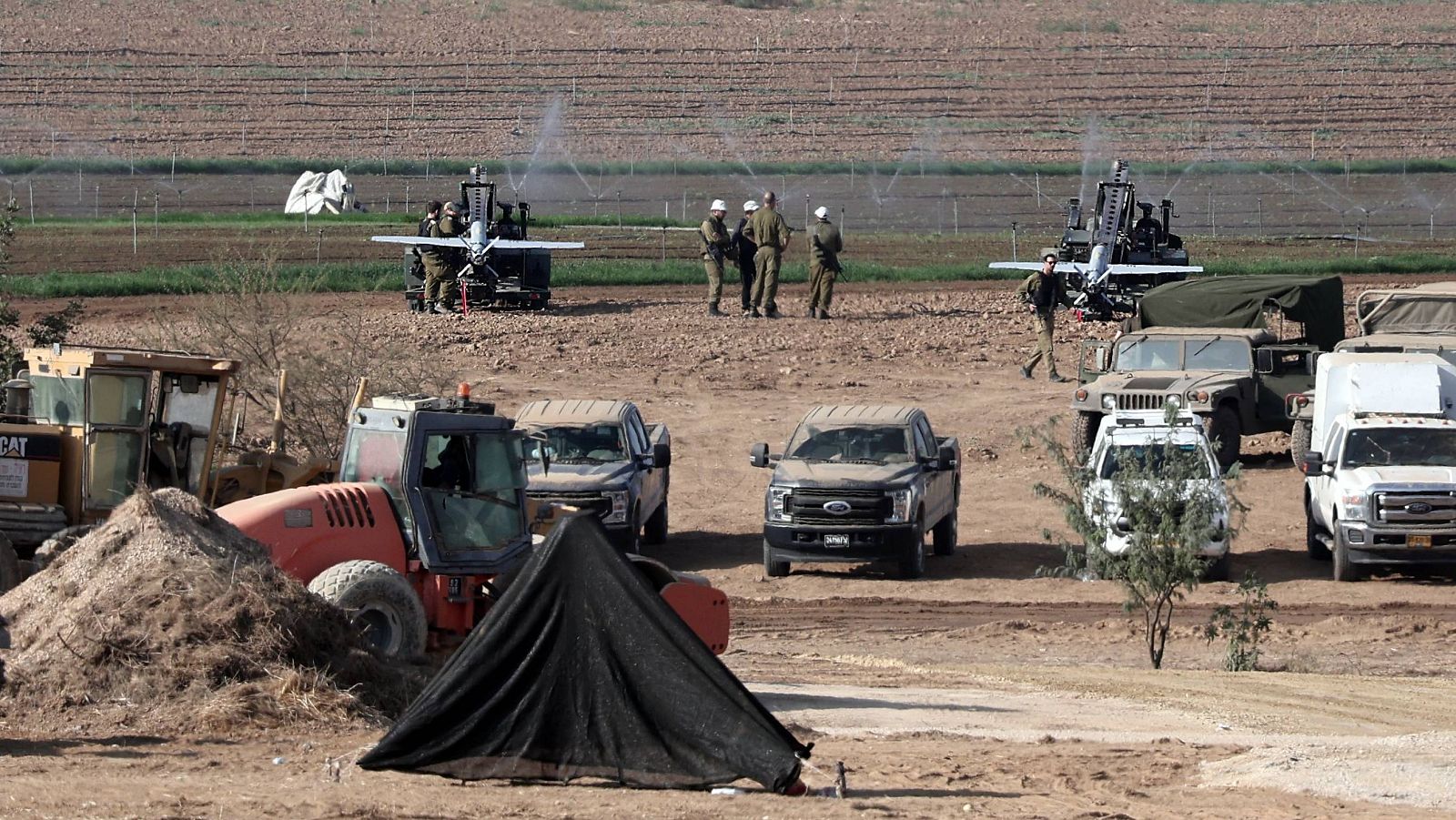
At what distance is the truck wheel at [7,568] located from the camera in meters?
14.9

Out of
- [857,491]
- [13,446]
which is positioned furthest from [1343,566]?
[13,446]

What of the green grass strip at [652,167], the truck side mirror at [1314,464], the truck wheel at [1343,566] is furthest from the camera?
the green grass strip at [652,167]

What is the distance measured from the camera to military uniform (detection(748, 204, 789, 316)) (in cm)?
Answer: 3400

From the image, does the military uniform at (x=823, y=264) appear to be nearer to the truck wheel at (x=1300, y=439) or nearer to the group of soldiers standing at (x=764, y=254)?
the group of soldiers standing at (x=764, y=254)

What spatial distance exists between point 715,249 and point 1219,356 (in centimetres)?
1050

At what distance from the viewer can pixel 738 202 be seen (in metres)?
57.7

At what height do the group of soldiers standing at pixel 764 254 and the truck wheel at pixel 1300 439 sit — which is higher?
the group of soldiers standing at pixel 764 254

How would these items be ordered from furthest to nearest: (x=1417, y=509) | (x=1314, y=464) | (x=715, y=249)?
(x=715, y=249), (x=1314, y=464), (x=1417, y=509)

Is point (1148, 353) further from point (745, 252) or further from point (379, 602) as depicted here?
point (379, 602)

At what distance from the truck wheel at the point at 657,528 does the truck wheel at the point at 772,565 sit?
1.89 m

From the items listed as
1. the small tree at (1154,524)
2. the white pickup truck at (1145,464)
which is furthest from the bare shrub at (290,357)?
the small tree at (1154,524)

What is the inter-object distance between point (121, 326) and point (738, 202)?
A: 2818 centimetres

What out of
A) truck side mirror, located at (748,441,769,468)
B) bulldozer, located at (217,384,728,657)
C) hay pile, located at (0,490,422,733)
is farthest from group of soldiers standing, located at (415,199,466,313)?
hay pile, located at (0,490,422,733)

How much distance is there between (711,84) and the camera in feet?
230
